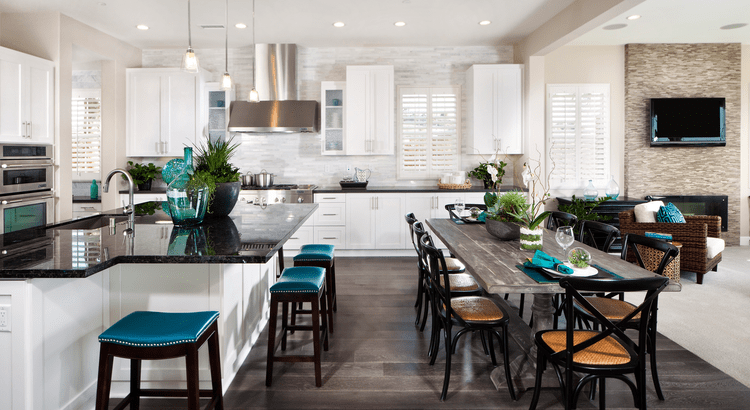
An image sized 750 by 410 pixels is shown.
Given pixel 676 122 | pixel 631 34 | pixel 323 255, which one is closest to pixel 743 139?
pixel 676 122

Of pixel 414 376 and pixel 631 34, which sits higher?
pixel 631 34

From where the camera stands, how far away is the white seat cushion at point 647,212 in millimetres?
5117

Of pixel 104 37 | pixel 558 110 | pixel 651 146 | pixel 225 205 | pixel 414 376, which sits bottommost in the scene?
pixel 414 376

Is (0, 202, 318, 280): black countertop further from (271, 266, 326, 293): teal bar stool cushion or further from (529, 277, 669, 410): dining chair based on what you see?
(529, 277, 669, 410): dining chair

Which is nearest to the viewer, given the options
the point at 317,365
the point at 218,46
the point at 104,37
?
the point at 317,365

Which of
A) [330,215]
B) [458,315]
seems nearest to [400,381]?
[458,315]

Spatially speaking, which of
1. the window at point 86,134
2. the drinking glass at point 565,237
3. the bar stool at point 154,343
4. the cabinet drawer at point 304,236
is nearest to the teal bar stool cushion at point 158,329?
the bar stool at point 154,343

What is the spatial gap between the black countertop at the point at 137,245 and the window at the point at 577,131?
4.87 meters

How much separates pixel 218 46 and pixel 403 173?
3.19m

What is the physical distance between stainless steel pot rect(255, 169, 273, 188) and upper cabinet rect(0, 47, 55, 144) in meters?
2.35

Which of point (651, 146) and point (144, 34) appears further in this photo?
point (651, 146)

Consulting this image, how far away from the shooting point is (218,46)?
6.52m

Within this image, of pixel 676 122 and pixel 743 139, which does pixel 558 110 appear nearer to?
pixel 676 122

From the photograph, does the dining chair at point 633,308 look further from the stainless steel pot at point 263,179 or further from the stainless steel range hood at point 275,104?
the stainless steel pot at point 263,179
